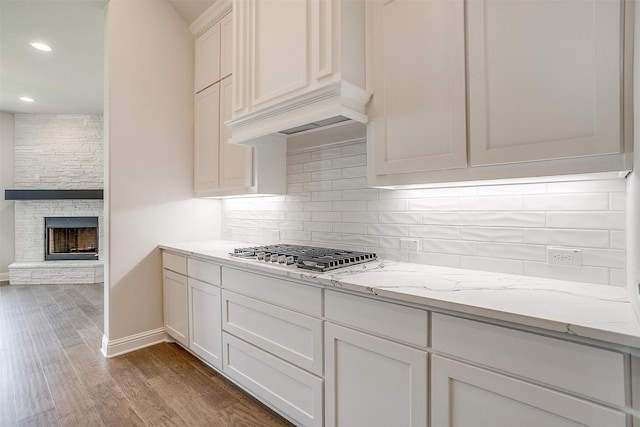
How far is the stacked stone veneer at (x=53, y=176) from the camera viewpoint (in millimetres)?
5520

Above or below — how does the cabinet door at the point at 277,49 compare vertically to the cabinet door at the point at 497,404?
above

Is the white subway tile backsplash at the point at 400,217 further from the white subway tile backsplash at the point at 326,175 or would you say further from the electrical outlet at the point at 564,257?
the electrical outlet at the point at 564,257

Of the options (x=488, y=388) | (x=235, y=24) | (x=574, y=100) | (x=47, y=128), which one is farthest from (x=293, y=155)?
(x=47, y=128)

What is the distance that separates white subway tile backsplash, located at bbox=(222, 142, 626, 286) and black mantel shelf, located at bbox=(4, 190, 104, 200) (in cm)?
464

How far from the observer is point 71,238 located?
5.96m

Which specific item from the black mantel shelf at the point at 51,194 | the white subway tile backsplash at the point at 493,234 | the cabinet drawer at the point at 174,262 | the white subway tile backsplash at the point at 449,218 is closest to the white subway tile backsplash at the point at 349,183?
the white subway tile backsplash at the point at 449,218

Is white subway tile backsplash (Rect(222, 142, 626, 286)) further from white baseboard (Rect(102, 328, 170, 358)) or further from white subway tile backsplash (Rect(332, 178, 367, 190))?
white baseboard (Rect(102, 328, 170, 358))

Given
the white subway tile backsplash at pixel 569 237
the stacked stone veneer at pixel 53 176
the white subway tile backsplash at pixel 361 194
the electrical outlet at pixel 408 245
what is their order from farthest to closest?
the stacked stone veneer at pixel 53 176, the white subway tile backsplash at pixel 361 194, the electrical outlet at pixel 408 245, the white subway tile backsplash at pixel 569 237

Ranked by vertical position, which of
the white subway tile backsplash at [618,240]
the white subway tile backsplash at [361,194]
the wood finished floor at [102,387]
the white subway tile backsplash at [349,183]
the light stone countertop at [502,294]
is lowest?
the wood finished floor at [102,387]

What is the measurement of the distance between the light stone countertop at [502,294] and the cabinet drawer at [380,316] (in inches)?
2.0

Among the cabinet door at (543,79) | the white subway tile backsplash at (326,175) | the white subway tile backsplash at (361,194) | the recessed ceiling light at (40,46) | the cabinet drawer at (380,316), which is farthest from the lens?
the recessed ceiling light at (40,46)

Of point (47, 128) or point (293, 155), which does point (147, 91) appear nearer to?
point (293, 155)

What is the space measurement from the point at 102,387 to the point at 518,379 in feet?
8.37

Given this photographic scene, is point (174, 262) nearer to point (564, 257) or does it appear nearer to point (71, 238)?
point (564, 257)
